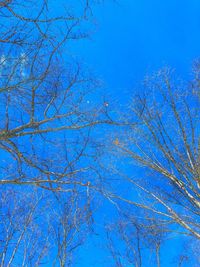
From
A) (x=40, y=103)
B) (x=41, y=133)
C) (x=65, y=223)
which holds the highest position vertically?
(x=65, y=223)

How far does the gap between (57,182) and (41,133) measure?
3.20 feet

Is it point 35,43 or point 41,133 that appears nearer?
point 35,43

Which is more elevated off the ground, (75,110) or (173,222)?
(75,110)

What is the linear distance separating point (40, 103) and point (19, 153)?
33.4 inches

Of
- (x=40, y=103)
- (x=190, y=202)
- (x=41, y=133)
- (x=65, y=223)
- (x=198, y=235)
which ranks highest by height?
(x=65, y=223)

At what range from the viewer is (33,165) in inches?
178

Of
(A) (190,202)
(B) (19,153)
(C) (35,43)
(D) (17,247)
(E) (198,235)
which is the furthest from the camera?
(D) (17,247)

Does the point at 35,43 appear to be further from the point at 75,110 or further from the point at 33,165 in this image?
the point at 33,165

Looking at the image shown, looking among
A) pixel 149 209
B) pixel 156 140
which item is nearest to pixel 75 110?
pixel 156 140

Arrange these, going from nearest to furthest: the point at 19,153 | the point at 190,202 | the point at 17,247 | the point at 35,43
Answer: the point at 35,43
the point at 19,153
the point at 190,202
the point at 17,247

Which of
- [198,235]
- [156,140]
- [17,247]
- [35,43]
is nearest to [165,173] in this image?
[156,140]

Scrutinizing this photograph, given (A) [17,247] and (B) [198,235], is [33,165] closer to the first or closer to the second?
(B) [198,235]

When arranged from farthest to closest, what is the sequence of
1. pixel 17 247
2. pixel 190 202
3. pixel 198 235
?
pixel 17 247
pixel 190 202
pixel 198 235

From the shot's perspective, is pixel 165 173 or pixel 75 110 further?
pixel 165 173
